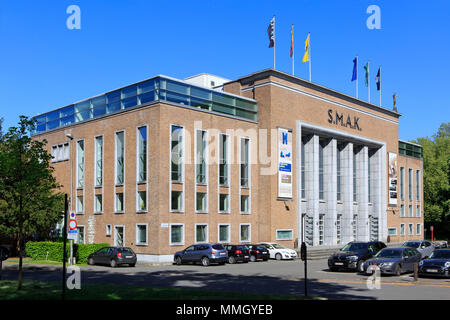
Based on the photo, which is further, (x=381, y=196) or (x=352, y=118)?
(x=381, y=196)

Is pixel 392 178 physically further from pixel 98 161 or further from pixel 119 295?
pixel 119 295

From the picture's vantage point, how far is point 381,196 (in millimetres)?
62219

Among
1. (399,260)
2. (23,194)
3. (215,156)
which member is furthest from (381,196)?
(23,194)

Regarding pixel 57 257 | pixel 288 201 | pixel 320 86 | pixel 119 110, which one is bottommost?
pixel 57 257

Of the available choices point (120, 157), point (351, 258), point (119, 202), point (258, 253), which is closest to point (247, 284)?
point (351, 258)

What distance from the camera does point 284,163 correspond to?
45.6 m

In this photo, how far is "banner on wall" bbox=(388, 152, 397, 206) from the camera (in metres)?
63.7

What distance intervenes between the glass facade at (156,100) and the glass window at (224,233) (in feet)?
32.7


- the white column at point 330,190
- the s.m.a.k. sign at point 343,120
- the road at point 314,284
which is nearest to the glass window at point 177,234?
the road at point 314,284

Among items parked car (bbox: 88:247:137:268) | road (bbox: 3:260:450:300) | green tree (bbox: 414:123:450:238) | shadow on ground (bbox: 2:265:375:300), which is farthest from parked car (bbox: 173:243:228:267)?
green tree (bbox: 414:123:450:238)

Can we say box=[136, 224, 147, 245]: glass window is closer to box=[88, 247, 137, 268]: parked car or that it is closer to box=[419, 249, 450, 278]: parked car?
box=[88, 247, 137, 268]: parked car

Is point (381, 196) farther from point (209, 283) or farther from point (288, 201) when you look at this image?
point (209, 283)

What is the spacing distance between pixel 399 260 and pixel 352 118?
33624mm
